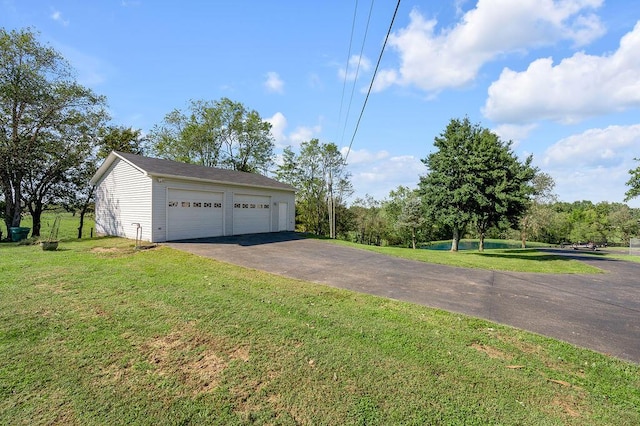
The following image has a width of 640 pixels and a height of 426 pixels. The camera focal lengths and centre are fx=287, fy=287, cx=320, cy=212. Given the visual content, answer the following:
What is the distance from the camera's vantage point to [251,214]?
17.1 metres

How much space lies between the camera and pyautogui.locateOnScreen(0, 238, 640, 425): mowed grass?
254 centimetres

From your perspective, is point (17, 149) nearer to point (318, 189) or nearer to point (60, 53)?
point (60, 53)

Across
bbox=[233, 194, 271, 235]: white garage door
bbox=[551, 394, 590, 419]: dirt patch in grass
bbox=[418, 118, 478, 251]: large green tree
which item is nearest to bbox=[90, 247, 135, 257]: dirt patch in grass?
bbox=[233, 194, 271, 235]: white garage door

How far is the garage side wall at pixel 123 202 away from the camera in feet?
41.3

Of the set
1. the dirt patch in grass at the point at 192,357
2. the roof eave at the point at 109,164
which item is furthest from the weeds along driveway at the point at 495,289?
the roof eave at the point at 109,164

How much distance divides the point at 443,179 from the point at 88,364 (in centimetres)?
1677

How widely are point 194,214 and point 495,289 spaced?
12503 millimetres

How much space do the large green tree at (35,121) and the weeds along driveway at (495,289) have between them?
1298cm

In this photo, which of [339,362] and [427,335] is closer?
[339,362]

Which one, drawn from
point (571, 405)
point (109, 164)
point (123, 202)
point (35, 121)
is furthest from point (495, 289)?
point (35, 121)

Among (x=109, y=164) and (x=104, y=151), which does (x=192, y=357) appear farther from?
(x=104, y=151)

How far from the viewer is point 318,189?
1321 inches

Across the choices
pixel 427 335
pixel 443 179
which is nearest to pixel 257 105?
pixel 443 179

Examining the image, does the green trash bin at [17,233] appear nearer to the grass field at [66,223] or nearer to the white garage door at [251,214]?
the grass field at [66,223]
